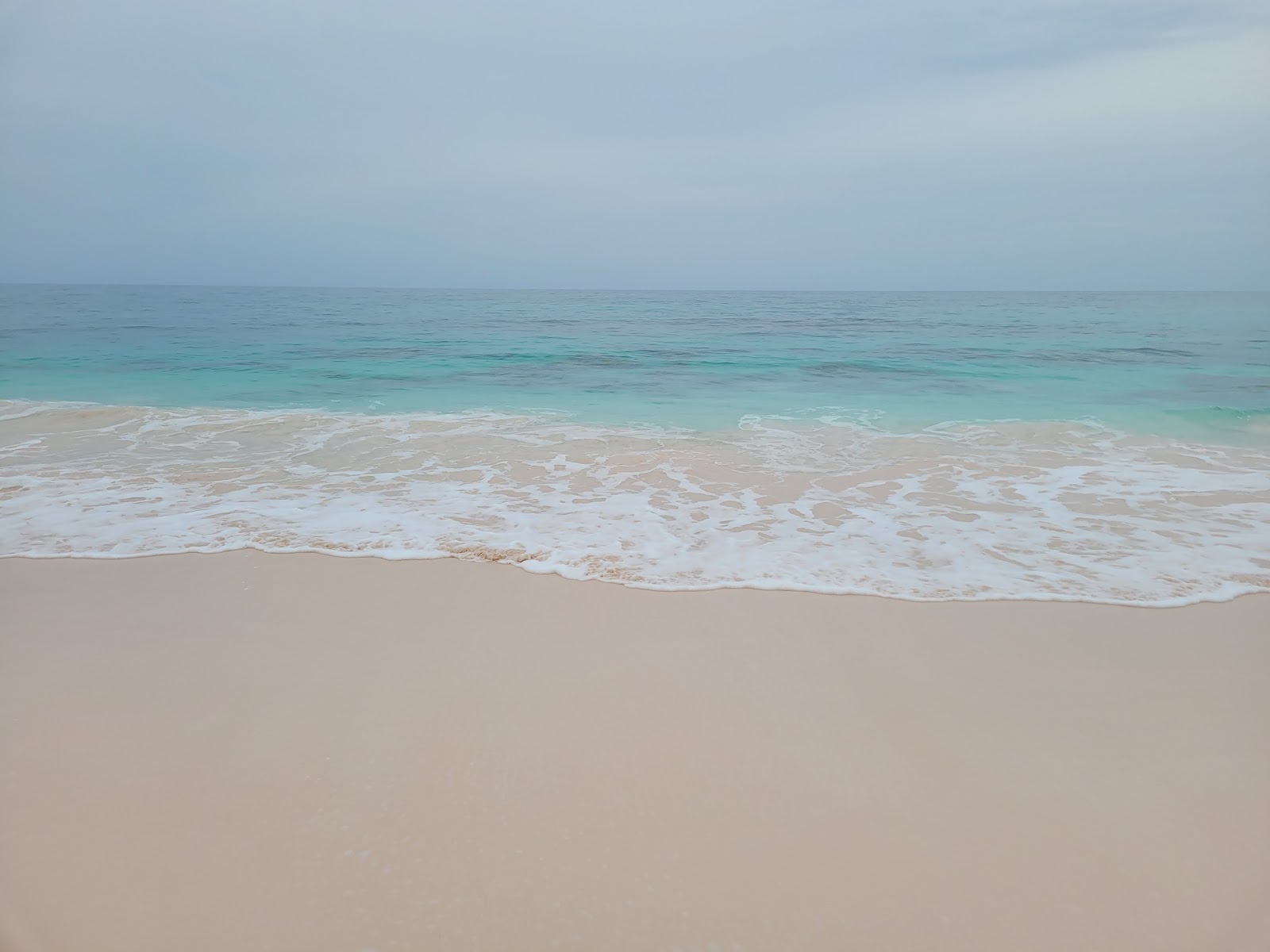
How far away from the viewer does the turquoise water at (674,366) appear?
1104cm

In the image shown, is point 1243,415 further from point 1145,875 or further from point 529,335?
point 529,335

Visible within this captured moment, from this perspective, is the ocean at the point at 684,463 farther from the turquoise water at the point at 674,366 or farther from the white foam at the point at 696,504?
the turquoise water at the point at 674,366

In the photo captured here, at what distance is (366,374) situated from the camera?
14641 mm

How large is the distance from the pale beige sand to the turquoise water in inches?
248

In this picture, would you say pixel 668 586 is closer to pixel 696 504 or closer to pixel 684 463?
pixel 696 504

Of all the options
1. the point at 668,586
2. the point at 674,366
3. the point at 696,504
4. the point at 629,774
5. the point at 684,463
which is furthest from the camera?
the point at 674,366

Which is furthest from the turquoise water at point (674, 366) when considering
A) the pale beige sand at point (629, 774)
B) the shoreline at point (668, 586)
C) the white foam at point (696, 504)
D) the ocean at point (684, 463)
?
the pale beige sand at point (629, 774)

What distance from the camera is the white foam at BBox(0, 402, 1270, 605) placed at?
4.28 meters

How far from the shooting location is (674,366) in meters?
16.3

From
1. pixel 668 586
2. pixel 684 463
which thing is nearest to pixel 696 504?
pixel 684 463

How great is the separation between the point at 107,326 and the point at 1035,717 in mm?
31303

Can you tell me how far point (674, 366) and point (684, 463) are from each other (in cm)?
950

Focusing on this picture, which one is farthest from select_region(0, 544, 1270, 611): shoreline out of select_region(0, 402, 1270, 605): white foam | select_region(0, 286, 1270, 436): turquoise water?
select_region(0, 286, 1270, 436): turquoise water

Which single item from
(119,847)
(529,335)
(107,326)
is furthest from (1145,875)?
(107,326)
